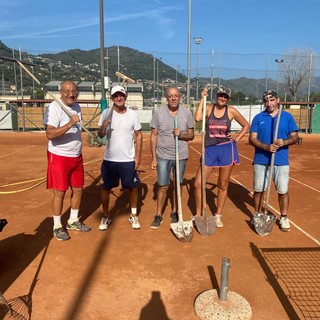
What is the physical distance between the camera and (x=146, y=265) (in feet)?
12.4

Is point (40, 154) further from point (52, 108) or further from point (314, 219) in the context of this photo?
point (314, 219)

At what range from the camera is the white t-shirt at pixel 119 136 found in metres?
4.47

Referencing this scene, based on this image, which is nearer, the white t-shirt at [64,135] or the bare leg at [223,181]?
the white t-shirt at [64,135]

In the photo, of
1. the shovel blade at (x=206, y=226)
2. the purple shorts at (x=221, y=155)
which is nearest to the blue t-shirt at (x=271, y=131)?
the purple shorts at (x=221, y=155)

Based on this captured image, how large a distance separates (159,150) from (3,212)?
9.53ft

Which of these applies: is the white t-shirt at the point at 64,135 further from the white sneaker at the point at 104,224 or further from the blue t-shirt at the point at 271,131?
the blue t-shirt at the point at 271,131

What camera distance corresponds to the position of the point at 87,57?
8038cm

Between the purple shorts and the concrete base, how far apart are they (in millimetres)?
1947

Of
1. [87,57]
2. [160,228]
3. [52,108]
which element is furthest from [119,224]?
[87,57]

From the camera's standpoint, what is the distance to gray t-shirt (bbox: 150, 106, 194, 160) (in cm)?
464

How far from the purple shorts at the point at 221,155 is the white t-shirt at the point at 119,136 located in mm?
1108

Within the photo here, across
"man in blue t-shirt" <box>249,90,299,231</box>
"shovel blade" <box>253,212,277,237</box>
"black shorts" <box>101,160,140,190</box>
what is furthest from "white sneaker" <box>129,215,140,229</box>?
"man in blue t-shirt" <box>249,90,299,231</box>

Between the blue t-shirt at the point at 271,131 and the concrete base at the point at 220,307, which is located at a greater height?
the blue t-shirt at the point at 271,131

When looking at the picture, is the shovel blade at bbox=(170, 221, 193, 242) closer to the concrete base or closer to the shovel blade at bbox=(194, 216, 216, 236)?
the shovel blade at bbox=(194, 216, 216, 236)
